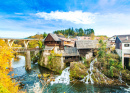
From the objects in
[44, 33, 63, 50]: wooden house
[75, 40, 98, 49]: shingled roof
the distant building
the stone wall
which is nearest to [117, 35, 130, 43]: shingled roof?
the distant building

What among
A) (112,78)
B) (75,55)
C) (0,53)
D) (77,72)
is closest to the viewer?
(0,53)

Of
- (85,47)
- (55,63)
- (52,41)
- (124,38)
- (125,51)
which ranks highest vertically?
(124,38)

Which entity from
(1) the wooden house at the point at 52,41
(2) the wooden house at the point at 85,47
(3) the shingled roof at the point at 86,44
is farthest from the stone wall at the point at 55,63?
(3) the shingled roof at the point at 86,44

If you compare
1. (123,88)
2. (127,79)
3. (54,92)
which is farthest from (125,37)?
(54,92)

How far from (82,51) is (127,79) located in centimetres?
1263

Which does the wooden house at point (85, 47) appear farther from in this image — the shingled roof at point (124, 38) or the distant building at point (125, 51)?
the distant building at point (125, 51)

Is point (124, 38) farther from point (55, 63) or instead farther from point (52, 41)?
point (52, 41)

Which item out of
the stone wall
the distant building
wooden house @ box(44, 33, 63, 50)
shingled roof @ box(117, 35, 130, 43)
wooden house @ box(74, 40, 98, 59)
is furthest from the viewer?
wooden house @ box(44, 33, 63, 50)

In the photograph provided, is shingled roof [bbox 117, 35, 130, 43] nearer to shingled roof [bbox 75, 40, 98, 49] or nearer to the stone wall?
shingled roof [bbox 75, 40, 98, 49]

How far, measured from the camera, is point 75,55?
981 inches

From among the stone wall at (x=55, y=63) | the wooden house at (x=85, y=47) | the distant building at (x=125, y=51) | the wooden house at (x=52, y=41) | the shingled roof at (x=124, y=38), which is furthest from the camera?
the wooden house at (x=52, y=41)

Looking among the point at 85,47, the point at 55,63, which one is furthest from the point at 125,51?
the point at 55,63

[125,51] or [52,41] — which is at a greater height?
[52,41]

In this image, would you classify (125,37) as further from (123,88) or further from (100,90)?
(100,90)
